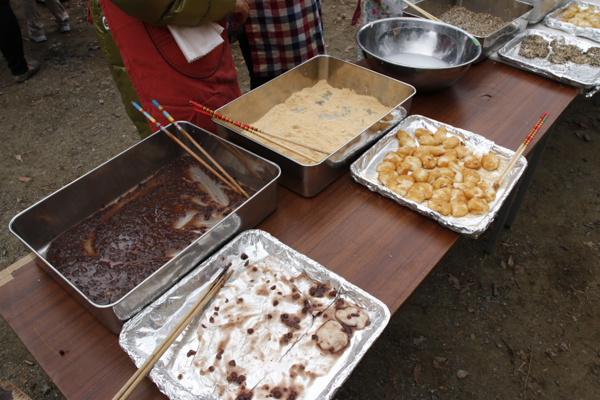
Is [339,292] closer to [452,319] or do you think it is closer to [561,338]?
[452,319]

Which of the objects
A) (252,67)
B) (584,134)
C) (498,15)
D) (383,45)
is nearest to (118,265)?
(252,67)

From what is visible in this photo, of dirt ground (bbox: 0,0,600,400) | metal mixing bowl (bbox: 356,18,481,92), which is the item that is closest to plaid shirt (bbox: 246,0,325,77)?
metal mixing bowl (bbox: 356,18,481,92)

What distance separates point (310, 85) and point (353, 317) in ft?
4.82

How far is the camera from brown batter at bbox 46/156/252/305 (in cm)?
129

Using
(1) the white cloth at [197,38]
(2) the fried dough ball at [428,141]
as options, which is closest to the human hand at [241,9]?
(1) the white cloth at [197,38]

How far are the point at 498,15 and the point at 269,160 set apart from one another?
95.8 inches

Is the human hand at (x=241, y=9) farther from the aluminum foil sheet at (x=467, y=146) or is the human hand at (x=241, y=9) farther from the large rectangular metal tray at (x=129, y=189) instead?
the aluminum foil sheet at (x=467, y=146)

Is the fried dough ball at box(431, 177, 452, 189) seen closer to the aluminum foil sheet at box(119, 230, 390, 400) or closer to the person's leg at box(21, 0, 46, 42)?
the aluminum foil sheet at box(119, 230, 390, 400)

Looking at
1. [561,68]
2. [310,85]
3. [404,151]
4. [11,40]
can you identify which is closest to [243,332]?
[404,151]

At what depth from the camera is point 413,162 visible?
1707mm

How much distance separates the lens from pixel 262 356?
3.72 feet

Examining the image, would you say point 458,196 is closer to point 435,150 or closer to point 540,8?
point 435,150

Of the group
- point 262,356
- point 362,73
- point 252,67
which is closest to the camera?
point 262,356

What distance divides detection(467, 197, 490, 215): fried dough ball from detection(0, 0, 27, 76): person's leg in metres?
5.07
